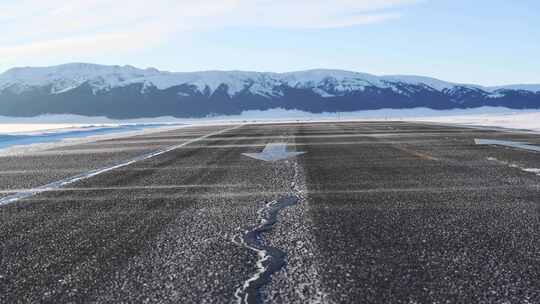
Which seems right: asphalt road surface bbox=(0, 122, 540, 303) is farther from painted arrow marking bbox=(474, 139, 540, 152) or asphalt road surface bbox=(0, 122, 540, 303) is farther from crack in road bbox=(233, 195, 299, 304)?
painted arrow marking bbox=(474, 139, 540, 152)

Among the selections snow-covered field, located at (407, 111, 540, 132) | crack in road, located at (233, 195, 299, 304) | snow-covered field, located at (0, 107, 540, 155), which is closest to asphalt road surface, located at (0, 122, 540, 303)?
crack in road, located at (233, 195, 299, 304)

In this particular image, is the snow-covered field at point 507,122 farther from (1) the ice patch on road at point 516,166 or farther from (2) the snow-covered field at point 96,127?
(1) the ice patch on road at point 516,166

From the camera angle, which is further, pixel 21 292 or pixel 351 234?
pixel 351 234

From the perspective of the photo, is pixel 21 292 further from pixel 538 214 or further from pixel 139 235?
pixel 538 214

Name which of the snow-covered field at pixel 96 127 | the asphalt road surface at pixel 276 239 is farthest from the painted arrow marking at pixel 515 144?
the snow-covered field at pixel 96 127

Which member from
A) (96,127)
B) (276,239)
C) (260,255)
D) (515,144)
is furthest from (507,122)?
(260,255)

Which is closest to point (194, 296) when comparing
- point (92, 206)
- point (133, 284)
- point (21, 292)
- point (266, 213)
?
point (133, 284)

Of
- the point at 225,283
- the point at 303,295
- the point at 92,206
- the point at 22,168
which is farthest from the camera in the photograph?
the point at 22,168

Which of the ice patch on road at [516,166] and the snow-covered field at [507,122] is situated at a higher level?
the ice patch on road at [516,166]

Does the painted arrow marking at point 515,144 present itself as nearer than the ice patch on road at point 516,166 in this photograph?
No
